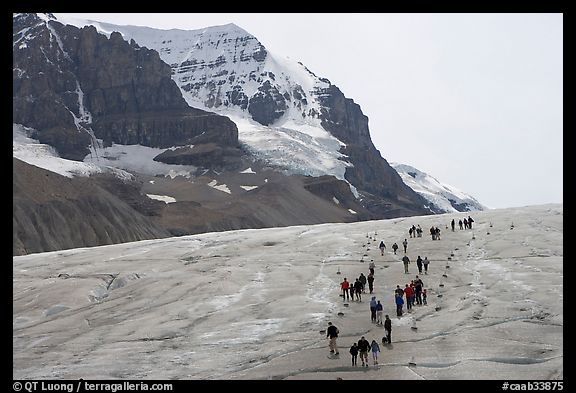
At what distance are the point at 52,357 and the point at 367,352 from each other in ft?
39.6

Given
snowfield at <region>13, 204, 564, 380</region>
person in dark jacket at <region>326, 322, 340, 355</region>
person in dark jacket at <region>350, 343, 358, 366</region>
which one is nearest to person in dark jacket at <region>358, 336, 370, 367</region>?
person in dark jacket at <region>350, 343, 358, 366</region>

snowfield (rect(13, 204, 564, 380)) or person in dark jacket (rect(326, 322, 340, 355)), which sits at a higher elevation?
person in dark jacket (rect(326, 322, 340, 355))

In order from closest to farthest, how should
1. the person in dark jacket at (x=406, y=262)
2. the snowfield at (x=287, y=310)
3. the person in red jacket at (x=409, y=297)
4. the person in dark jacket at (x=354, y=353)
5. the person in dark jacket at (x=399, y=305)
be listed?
the person in dark jacket at (x=354, y=353) → the snowfield at (x=287, y=310) → the person in dark jacket at (x=399, y=305) → the person in red jacket at (x=409, y=297) → the person in dark jacket at (x=406, y=262)

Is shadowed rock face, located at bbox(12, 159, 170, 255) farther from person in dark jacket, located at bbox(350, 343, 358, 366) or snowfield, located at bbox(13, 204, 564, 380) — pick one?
person in dark jacket, located at bbox(350, 343, 358, 366)

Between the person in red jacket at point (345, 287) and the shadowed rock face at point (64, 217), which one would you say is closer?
the person in red jacket at point (345, 287)

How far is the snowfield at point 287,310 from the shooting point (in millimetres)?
20500

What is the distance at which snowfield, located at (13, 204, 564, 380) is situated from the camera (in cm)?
2050

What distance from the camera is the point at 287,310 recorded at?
2817 cm

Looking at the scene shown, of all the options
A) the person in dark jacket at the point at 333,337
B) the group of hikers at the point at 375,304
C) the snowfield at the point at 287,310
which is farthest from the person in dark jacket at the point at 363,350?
the person in dark jacket at the point at 333,337

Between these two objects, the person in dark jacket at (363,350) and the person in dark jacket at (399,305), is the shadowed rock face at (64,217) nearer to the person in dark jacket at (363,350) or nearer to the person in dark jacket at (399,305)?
the person in dark jacket at (399,305)

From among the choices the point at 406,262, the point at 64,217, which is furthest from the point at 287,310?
the point at 64,217
